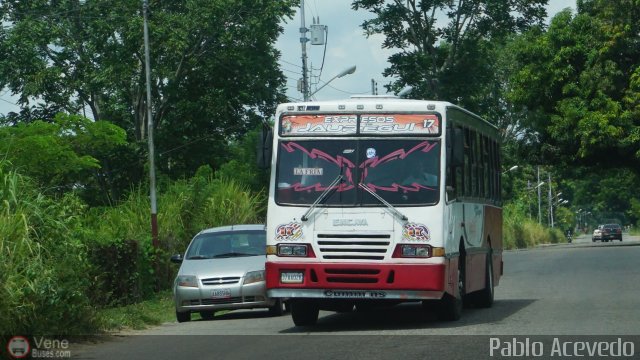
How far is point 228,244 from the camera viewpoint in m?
21.8

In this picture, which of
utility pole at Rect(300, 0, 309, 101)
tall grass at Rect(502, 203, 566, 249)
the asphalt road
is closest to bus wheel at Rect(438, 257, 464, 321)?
the asphalt road

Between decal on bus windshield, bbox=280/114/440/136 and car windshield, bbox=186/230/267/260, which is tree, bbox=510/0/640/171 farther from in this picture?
decal on bus windshield, bbox=280/114/440/136

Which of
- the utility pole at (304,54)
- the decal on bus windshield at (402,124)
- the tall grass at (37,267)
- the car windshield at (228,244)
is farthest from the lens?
the utility pole at (304,54)

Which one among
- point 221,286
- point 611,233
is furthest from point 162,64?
point 611,233

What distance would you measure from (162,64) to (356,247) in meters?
33.8

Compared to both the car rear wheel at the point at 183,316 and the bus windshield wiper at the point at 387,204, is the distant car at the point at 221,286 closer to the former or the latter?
the car rear wheel at the point at 183,316

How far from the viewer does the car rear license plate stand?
19.8 metres

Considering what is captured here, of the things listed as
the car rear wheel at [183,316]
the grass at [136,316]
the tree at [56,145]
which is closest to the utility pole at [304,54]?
the tree at [56,145]

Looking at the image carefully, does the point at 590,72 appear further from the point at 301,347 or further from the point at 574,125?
the point at 301,347

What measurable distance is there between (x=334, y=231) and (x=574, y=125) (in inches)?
1515

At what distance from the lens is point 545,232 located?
10169cm

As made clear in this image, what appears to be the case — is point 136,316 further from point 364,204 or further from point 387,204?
point 387,204

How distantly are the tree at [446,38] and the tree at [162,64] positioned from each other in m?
5.24

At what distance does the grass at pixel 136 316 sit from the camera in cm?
1769
